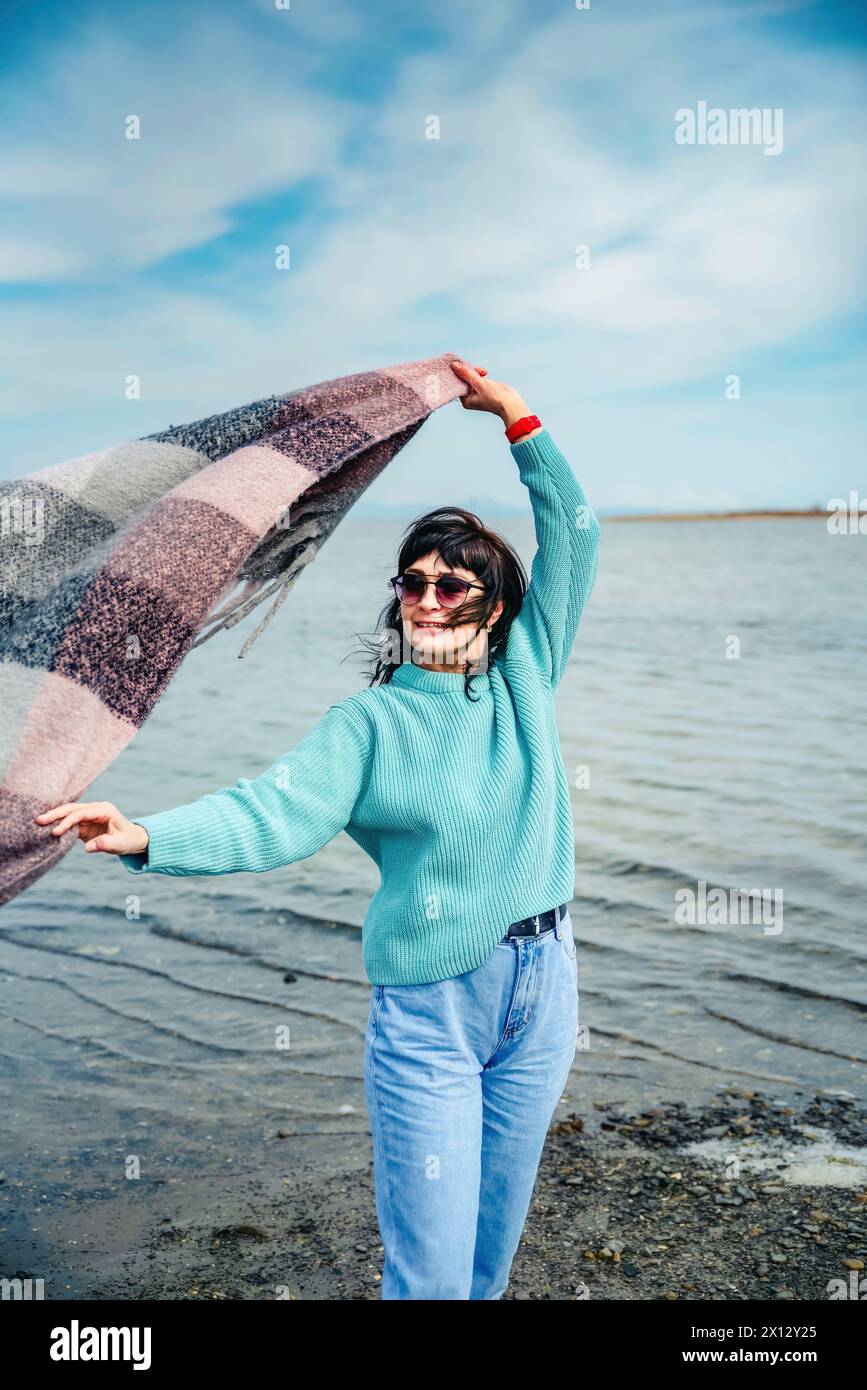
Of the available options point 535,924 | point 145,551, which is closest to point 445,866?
point 535,924

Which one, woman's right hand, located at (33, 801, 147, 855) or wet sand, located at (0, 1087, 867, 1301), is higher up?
woman's right hand, located at (33, 801, 147, 855)

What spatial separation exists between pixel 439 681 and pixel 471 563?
292mm

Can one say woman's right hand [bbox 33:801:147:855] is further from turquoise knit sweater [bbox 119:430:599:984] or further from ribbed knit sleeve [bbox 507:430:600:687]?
ribbed knit sleeve [bbox 507:430:600:687]

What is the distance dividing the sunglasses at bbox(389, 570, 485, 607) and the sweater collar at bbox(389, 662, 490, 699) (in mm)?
162

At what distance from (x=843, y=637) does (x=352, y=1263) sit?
19.8m

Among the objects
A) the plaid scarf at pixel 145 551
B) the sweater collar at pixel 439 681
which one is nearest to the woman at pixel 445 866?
the sweater collar at pixel 439 681

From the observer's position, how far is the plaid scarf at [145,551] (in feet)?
7.75

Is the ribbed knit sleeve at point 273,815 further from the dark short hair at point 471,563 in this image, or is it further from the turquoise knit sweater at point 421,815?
the dark short hair at point 471,563

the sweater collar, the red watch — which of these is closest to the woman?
the sweater collar

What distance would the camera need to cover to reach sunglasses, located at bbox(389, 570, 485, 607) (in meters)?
2.59

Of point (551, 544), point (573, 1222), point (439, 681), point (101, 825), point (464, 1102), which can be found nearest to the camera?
point (101, 825)

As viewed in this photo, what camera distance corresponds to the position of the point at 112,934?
7.02 meters

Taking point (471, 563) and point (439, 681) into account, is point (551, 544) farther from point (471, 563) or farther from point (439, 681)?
point (439, 681)

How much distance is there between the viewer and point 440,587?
8.51 ft
